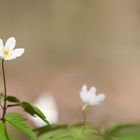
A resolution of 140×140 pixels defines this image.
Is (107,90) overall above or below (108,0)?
below

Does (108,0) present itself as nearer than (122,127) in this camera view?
No

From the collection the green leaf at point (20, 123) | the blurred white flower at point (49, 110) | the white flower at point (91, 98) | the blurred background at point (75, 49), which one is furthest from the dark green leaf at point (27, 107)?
the blurred background at point (75, 49)

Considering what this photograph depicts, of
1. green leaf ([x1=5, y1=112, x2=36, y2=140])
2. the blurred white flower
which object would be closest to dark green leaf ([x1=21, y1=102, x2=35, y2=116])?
green leaf ([x1=5, y1=112, x2=36, y2=140])

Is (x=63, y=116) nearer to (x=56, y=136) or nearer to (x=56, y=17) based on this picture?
(x=56, y=136)

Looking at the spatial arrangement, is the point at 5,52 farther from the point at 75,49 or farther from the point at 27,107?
the point at 75,49

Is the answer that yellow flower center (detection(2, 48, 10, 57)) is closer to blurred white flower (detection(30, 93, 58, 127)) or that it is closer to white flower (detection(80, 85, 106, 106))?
white flower (detection(80, 85, 106, 106))

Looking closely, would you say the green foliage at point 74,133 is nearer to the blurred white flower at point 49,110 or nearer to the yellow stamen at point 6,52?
the yellow stamen at point 6,52

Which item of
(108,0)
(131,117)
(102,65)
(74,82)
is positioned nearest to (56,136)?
(131,117)
